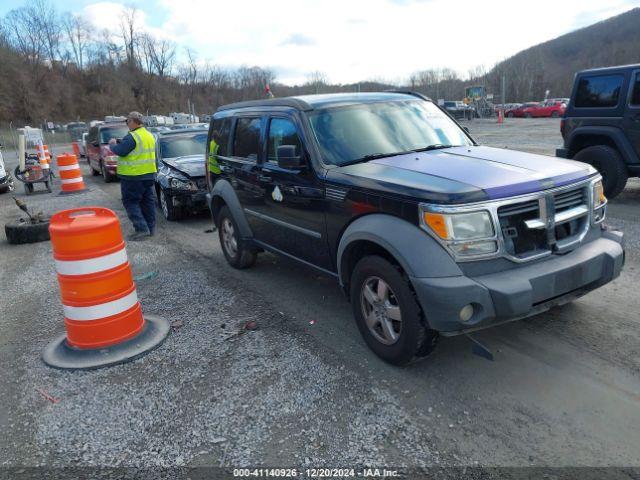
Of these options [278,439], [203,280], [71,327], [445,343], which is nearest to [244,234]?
[203,280]

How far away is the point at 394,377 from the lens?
3506 mm

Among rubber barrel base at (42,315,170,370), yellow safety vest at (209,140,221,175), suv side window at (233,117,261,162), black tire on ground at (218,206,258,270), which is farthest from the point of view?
yellow safety vest at (209,140,221,175)

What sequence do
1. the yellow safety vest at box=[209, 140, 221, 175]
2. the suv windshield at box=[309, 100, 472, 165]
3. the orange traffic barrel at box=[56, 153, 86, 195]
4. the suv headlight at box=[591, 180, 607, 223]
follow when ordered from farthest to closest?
the orange traffic barrel at box=[56, 153, 86, 195] → the yellow safety vest at box=[209, 140, 221, 175] → the suv windshield at box=[309, 100, 472, 165] → the suv headlight at box=[591, 180, 607, 223]

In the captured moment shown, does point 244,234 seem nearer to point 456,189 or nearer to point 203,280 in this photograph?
point 203,280

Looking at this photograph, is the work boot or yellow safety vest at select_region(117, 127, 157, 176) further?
the work boot

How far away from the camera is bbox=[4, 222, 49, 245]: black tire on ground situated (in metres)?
8.27

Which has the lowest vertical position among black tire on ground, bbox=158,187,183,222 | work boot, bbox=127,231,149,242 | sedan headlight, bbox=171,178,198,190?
work boot, bbox=127,231,149,242

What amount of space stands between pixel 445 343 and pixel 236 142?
3.29 m

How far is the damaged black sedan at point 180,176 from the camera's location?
922cm

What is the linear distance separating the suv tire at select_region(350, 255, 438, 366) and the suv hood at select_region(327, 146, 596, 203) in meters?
0.58

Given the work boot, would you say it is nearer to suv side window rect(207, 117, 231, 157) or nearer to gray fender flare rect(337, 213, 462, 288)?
suv side window rect(207, 117, 231, 157)

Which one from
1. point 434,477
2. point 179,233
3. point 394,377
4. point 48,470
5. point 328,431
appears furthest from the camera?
point 179,233

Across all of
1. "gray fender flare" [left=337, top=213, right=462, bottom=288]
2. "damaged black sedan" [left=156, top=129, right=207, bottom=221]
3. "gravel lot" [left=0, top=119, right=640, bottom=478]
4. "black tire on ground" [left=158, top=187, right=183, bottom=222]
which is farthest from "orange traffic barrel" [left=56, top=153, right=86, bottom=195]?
"gray fender flare" [left=337, top=213, right=462, bottom=288]

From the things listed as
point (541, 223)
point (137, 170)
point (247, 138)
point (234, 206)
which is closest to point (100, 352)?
point (234, 206)
